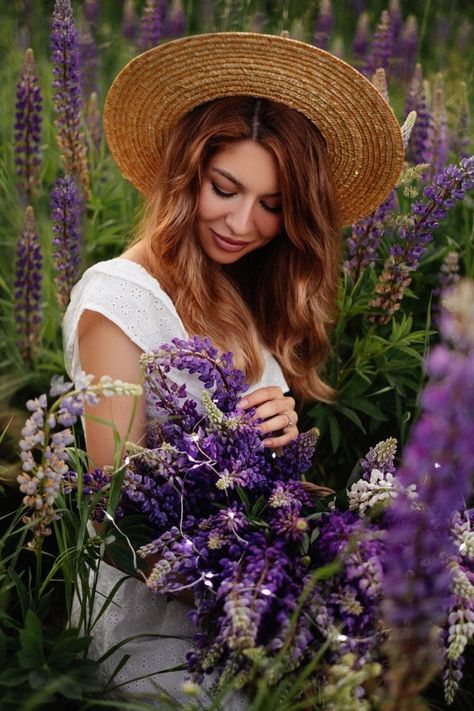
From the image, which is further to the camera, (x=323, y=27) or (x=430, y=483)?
(x=323, y=27)

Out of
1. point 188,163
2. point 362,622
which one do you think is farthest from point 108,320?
point 362,622

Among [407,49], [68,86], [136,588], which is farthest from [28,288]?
[407,49]

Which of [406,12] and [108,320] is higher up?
[406,12]

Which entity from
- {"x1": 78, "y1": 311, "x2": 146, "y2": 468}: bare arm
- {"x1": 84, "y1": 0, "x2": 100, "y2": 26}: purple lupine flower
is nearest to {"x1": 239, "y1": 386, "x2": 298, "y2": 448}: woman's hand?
{"x1": 78, "y1": 311, "x2": 146, "y2": 468}: bare arm

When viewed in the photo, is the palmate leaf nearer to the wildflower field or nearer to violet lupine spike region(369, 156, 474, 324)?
the wildflower field

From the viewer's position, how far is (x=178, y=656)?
1764 mm

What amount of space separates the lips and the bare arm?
→ 0.34m

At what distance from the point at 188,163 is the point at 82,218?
2.56 ft

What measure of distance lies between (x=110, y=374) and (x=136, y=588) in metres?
0.48

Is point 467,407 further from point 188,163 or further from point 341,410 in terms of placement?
point 341,410

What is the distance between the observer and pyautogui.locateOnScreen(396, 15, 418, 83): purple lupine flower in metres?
3.86

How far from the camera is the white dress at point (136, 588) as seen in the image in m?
1.77

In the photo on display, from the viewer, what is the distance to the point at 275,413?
6.70 ft

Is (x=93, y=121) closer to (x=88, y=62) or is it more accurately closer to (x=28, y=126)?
(x=88, y=62)
